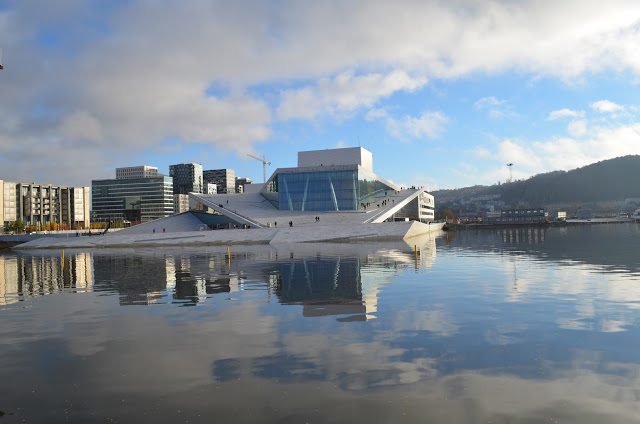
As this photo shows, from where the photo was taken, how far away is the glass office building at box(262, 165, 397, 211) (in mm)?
79500

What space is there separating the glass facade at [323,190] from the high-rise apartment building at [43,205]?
100 meters

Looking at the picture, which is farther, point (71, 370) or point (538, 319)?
point (538, 319)

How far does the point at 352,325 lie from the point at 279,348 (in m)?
2.54

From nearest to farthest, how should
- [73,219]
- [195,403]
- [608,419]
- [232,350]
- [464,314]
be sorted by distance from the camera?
[608,419] → [195,403] → [232,350] → [464,314] → [73,219]

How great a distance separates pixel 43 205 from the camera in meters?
160

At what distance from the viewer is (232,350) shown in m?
9.74

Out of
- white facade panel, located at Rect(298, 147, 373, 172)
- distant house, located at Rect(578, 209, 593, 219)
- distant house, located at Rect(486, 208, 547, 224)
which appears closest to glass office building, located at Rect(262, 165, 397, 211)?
white facade panel, located at Rect(298, 147, 373, 172)

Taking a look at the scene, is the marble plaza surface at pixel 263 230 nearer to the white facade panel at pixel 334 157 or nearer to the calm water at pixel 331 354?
the white facade panel at pixel 334 157

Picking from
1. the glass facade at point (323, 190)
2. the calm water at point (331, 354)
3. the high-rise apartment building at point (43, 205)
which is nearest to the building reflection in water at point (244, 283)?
the calm water at point (331, 354)

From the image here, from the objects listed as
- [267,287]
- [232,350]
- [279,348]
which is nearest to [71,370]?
[232,350]

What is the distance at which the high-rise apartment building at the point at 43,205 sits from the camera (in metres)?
145

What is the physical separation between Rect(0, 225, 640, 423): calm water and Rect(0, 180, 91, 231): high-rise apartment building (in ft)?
492

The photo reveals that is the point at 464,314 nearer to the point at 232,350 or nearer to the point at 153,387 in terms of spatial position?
the point at 232,350

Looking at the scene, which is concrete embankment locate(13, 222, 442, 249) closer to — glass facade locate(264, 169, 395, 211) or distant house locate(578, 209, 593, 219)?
glass facade locate(264, 169, 395, 211)
